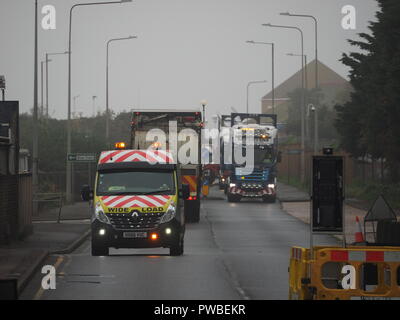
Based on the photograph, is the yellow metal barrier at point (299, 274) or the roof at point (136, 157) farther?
the roof at point (136, 157)

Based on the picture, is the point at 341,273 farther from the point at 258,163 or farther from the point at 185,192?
the point at 258,163

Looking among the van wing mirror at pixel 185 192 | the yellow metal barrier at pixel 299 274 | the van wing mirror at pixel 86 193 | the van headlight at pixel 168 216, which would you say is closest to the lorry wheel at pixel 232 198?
the van wing mirror at pixel 185 192

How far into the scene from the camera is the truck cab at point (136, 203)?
24.9 meters

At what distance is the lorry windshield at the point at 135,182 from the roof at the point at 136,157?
0.32 m

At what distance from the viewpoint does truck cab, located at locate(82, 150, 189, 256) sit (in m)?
24.9

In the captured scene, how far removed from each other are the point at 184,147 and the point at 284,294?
21804 millimetres

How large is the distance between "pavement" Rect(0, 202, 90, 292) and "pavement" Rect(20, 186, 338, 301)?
302 mm

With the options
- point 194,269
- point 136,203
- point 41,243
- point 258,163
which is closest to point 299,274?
point 194,269

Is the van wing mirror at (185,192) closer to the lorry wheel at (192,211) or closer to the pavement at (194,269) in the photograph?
the pavement at (194,269)

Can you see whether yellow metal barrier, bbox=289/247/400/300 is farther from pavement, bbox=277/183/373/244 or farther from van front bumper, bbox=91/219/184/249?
pavement, bbox=277/183/373/244

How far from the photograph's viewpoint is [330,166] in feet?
50.0

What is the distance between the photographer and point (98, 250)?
84.5 feet

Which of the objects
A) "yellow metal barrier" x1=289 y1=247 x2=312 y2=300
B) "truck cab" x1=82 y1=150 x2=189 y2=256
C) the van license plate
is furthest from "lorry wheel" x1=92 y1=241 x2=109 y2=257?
"yellow metal barrier" x1=289 y1=247 x2=312 y2=300

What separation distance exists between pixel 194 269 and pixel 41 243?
886cm
